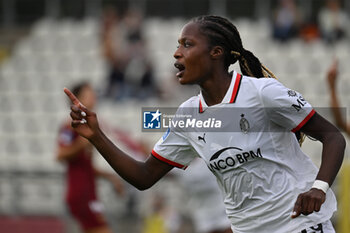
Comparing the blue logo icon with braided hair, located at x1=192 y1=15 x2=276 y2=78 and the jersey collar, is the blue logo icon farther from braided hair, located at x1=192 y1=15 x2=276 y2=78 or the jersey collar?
braided hair, located at x1=192 y1=15 x2=276 y2=78

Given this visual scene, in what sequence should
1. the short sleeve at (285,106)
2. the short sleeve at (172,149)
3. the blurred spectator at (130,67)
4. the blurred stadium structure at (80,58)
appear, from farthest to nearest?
the blurred stadium structure at (80,58)
the blurred spectator at (130,67)
the short sleeve at (172,149)
the short sleeve at (285,106)

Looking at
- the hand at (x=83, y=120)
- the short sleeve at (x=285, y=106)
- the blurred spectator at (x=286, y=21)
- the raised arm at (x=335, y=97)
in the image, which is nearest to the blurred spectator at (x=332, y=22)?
the blurred spectator at (x=286, y=21)

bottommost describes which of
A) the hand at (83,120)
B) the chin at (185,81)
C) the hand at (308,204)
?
the hand at (308,204)

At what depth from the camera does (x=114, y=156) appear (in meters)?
4.26

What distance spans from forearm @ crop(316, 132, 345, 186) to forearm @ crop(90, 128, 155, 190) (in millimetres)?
1093

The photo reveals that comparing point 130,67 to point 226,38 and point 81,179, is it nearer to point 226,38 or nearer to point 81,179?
point 81,179

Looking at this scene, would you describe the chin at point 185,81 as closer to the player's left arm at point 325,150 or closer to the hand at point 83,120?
the hand at point 83,120

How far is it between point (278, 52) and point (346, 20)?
1444 millimetres

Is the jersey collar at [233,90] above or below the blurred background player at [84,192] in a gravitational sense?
above

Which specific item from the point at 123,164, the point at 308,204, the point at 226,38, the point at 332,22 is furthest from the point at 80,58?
the point at 308,204

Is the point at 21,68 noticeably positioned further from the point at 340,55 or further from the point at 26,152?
the point at 340,55

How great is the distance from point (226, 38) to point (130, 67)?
979 cm

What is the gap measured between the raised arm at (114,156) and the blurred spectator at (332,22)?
10012 mm

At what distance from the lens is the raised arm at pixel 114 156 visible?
4.07m
